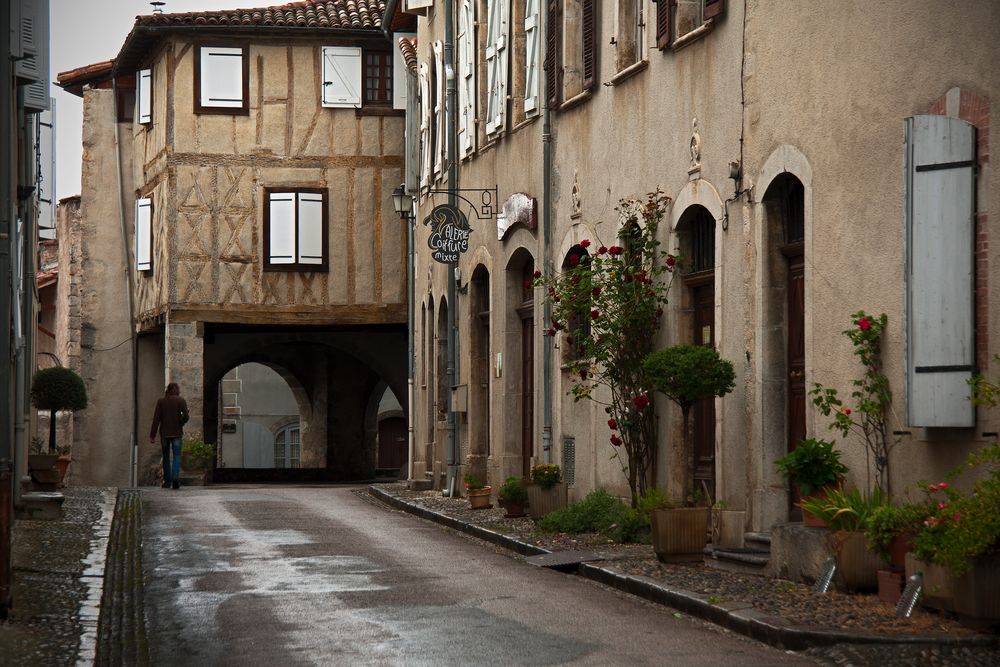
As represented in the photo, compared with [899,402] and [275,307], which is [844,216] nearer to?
[899,402]

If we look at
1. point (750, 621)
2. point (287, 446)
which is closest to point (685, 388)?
point (750, 621)

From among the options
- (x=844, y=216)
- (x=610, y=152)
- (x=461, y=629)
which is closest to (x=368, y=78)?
(x=610, y=152)

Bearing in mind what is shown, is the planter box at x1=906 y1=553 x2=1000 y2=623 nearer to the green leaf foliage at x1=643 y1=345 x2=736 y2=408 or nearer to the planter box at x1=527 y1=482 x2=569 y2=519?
the green leaf foliage at x1=643 y1=345 x2=736 y2=408

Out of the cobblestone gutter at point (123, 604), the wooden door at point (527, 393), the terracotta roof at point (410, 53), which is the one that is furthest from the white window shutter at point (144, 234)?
the cobblestone gutter at point (123, 604)

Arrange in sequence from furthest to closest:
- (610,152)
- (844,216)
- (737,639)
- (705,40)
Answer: (610,152), (705,40), (844,216), (737,639)

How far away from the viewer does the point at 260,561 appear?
41.5ft

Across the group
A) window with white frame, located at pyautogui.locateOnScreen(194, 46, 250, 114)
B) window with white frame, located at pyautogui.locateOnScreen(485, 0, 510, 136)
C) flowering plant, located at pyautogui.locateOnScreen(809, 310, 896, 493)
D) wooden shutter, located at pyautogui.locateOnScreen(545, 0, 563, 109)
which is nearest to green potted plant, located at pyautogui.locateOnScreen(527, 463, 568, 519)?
wooden shutter, located at pyautogui.locateOnScreen(545, 0, 563, 109)

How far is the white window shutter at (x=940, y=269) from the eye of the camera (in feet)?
30.8

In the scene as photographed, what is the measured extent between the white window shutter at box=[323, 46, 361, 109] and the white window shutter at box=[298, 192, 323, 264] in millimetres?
1707

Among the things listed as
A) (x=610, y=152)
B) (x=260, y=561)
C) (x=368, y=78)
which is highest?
(x=368, y=78)

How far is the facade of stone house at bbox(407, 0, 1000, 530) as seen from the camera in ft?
31.2

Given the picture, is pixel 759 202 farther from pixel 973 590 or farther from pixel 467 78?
pixel 467 78

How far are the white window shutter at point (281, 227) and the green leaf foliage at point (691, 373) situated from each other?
1728cm

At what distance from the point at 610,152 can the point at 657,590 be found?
661cm
